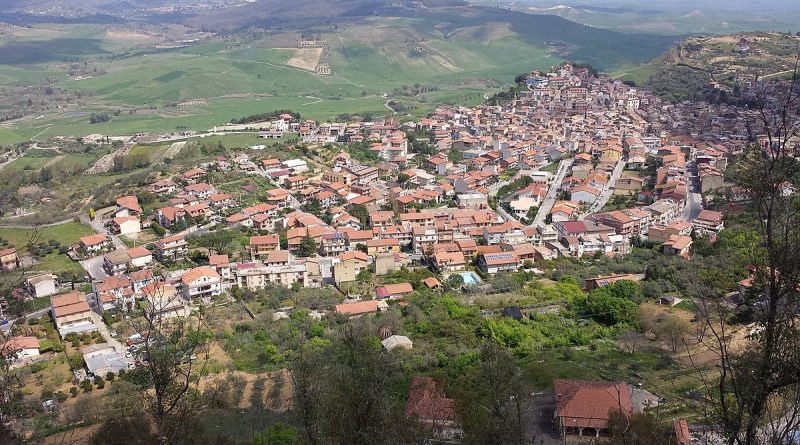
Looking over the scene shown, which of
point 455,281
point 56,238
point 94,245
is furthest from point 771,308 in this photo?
point 56,238

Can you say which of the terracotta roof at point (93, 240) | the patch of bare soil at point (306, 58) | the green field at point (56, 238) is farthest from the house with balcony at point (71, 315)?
the patch of bare soil at point (306, 58)

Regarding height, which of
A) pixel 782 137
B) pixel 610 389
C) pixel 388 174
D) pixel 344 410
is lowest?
pixel 388 174

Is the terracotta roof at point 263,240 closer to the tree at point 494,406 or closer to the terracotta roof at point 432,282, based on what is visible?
the terracotta roof at point 432,282

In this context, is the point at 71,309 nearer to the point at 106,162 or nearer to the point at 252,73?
the point at 106,162

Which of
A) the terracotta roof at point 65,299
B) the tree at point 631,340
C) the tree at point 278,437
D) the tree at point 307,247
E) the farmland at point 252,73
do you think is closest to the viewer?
the tree at point 278,437

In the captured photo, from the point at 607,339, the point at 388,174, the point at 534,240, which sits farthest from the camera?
the point at 388,174

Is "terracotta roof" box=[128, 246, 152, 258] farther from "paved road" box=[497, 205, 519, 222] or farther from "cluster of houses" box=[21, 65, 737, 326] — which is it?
"paved road" box=[497, 205, 519, 222]

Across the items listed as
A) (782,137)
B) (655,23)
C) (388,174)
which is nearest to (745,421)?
(782,137)

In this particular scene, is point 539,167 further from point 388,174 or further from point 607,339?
point 607,339
